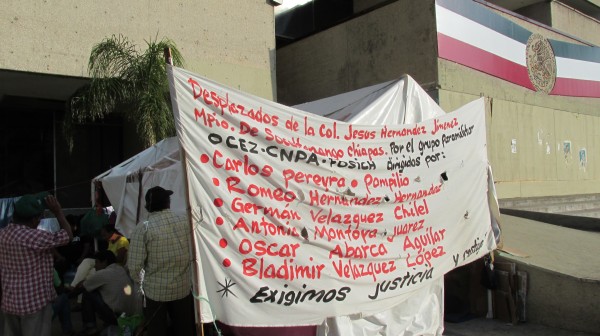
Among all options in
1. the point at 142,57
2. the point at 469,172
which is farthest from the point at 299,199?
the point at 142,57

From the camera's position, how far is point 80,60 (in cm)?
998

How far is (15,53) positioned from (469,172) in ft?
28.5

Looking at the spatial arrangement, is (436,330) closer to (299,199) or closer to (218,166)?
(299,199)

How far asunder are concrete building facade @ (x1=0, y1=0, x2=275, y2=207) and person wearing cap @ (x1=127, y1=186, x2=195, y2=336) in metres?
7.18

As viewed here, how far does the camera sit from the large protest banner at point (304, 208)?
3.10 metres

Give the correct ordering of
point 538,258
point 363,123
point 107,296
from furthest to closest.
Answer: point 538,258
point 107,296
point 363,123

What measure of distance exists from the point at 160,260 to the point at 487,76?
10.9m

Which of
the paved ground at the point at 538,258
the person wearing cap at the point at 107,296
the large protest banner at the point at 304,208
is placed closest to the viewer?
the large protest banner at the point at 304,208

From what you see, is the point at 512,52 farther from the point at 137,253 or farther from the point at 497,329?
the point at 137,253

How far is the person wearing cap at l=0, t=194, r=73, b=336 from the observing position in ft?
13.0

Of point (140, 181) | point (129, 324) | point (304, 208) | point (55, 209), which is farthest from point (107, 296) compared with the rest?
point (304, 208)

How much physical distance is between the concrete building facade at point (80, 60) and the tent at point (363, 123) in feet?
14.4

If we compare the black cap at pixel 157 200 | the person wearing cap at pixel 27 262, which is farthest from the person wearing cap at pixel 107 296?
the black cap at pixel 157 200

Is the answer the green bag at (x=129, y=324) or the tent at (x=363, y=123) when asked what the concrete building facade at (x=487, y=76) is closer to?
the tent at (x=363, y=123)
